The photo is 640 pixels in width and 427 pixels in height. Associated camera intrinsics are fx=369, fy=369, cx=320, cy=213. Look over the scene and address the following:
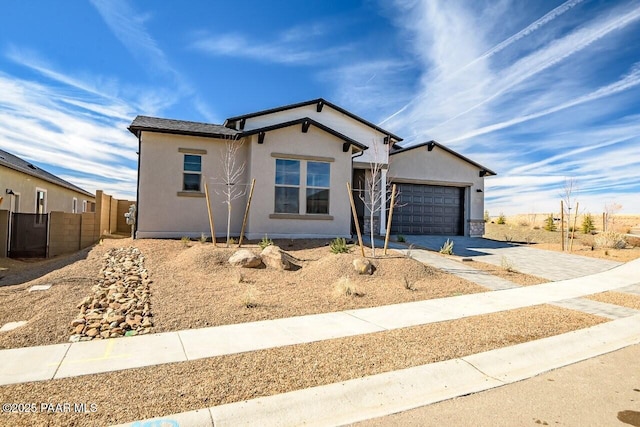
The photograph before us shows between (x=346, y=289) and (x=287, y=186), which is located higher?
(x=287, y=186)

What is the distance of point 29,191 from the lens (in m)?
19.6

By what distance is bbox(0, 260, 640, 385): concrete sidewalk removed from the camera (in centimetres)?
429

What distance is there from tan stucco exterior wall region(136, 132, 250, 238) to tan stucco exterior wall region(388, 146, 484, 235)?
30.3 ft

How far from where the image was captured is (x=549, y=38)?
1281cm

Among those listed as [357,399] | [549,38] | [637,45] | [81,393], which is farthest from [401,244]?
[81,393]

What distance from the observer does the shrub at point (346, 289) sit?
26.0 feet

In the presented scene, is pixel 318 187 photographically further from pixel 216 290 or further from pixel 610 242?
pixel 610 242

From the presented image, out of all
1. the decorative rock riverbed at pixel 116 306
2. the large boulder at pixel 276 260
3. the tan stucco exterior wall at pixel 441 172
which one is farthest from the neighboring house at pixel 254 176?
the tan stucco exterior wall at pixel 441 172

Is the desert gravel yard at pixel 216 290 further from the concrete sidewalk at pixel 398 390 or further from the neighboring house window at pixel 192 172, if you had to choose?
the neighboring house window at pixel 192 172

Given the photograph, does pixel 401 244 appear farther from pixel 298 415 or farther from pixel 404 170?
pixel 298 415

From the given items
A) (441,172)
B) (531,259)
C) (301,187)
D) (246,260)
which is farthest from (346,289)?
(441,172)

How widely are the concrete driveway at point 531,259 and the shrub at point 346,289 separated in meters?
6.31

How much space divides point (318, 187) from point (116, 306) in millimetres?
9412

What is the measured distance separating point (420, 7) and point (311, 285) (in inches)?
364
